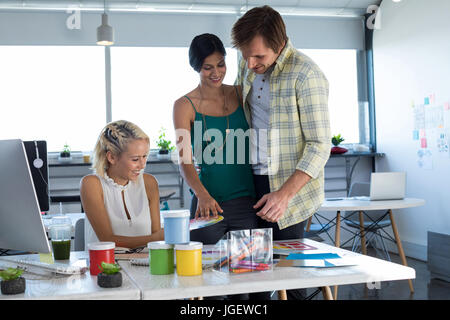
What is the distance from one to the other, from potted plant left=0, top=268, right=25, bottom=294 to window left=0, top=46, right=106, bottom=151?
480 centimetres

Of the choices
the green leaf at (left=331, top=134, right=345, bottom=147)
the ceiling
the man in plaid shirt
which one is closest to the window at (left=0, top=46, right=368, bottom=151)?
the ceiling

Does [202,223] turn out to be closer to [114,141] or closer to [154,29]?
[114,141]

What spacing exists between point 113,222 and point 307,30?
4.88 meters

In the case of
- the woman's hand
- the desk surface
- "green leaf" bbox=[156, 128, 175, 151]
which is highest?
"green leaf" bbox=[156, 128, 175, 151]

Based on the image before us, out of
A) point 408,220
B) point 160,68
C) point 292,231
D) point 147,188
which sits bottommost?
point 408,220

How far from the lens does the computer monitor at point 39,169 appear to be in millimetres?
2582

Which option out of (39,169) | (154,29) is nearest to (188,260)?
(39,169)

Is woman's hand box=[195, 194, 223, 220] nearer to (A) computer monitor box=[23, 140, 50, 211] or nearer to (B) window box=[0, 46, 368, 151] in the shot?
(A) computer monitor box=[23, 140, 50, 211]

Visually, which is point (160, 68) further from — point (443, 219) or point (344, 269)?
point (344, 269)

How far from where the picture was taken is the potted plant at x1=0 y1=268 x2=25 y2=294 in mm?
1274

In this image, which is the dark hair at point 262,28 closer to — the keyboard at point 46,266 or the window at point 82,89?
the keyboard at point 46,266

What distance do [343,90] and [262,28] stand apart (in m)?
5.08
